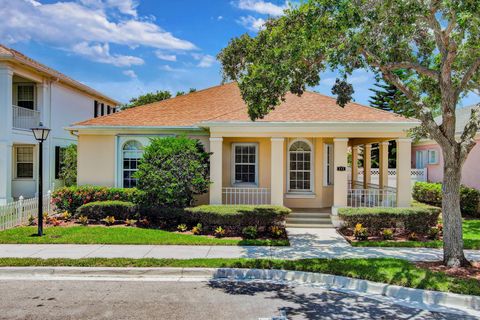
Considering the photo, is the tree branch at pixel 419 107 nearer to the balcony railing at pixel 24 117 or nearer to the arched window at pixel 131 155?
the arched window at pixel 131 155

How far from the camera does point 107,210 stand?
1412 cm

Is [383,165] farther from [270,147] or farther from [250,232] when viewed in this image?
[250,232]

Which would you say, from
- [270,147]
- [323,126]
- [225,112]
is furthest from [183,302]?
[225,112]

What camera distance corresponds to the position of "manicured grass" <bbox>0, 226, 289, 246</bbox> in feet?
36.4

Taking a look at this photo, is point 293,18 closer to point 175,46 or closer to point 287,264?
point 287,264

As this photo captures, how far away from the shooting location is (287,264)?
8.77 metres

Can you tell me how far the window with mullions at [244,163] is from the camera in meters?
16.0

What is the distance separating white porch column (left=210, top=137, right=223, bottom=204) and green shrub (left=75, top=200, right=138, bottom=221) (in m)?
2.92

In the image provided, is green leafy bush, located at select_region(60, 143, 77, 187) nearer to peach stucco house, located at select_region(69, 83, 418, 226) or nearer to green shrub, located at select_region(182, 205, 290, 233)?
peach stucco house, located at select_region(69, 83, 418, 226)

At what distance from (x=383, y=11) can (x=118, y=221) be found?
11.2 m

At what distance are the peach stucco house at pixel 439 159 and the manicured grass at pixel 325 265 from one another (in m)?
12.4

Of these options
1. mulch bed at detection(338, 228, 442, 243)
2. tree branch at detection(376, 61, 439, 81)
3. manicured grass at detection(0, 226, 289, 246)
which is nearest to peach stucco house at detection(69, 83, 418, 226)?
mulch bed at detection(338, 228, 442, 243)

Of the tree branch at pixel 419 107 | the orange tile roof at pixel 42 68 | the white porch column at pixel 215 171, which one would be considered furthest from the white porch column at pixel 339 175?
the orange tile roof at pixel 42 68

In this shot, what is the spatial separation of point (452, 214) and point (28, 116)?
19.7 m
